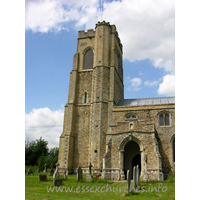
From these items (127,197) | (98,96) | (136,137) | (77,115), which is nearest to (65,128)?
(77,115)

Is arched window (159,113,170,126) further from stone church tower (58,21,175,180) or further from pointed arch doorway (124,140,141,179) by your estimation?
pointed arch doorway (124,140,141,179)

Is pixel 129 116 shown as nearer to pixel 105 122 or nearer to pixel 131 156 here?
pixel 105 122

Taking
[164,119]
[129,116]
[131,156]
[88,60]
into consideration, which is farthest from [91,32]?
[131,156]

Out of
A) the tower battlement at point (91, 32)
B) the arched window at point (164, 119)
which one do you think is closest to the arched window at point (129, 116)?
the arched window at point (164, 119)

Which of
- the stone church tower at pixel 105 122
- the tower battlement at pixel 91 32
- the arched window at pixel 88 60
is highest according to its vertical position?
the tower battlement at pixel 91 32

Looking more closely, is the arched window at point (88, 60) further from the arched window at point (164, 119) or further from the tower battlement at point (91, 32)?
the arched window at point (164, 119)

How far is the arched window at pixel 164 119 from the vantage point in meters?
22.8

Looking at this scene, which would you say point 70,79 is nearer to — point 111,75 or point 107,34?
point 111,75

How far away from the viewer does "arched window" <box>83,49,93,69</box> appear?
2788 centimetres

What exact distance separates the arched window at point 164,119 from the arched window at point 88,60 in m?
11.2

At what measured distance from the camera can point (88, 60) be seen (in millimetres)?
28172

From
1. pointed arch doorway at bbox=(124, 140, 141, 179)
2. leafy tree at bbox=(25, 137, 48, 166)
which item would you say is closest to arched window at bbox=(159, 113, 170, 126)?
pointed arch doorway at bbox=(124, 140, 141, 179)

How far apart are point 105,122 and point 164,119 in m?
6.67

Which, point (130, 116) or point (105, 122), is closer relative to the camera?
point (105, 122)
